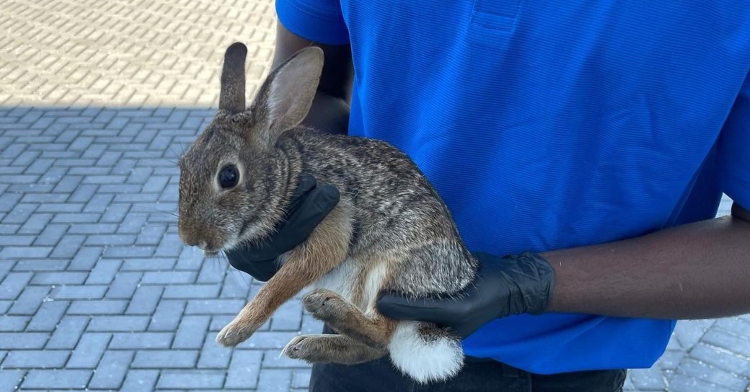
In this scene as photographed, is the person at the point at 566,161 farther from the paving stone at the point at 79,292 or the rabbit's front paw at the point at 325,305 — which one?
the paving stone at the point at 79,292

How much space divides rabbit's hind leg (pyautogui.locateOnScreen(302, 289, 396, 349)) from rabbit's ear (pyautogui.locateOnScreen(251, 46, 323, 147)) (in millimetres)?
556

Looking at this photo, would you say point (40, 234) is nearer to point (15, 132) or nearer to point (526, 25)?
point (15, 132)

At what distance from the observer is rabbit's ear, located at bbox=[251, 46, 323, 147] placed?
225 centimetres

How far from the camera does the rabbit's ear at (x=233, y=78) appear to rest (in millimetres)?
2439

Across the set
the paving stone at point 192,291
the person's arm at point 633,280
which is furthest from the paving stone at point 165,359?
the person's arm at point 633,280

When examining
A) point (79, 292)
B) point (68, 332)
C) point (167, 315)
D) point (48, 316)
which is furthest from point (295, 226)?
point (79, 292)

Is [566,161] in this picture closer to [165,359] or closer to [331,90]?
[331,90]

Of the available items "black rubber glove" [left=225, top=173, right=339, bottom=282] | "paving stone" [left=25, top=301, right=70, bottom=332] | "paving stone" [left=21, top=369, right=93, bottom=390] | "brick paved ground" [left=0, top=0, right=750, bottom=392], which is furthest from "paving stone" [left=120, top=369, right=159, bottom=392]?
"black rubber glove" [left=225, top=173, right=339, bottom=282]

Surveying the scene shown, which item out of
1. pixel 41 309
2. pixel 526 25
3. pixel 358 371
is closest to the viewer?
pixel 526 25

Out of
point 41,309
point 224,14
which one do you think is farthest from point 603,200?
point 224,14

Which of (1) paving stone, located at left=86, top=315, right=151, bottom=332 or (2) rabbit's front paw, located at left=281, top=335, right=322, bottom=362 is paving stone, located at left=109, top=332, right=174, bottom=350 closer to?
(1) paving stone, located at left=86, top=315, right=151, bottom=332

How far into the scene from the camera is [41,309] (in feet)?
18.6

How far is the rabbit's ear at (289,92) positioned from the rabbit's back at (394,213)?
0.34 feet

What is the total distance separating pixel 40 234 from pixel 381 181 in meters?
5.11
